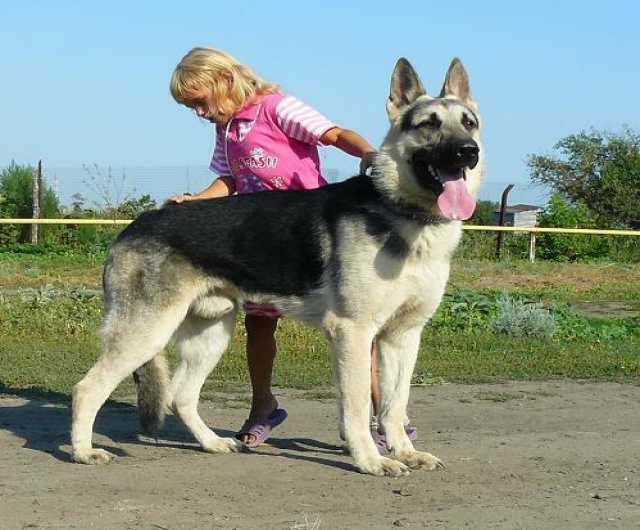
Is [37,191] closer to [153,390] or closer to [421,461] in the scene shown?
[153,390]

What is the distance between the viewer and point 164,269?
6270 millimetres

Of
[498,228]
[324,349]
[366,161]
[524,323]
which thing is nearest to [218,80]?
[366,161]

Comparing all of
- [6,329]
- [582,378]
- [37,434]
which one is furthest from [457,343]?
[37,434]

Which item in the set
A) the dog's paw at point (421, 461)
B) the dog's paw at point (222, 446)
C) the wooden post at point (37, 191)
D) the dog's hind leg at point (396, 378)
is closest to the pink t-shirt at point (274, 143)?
the dog's hind leg at point (396, 378)

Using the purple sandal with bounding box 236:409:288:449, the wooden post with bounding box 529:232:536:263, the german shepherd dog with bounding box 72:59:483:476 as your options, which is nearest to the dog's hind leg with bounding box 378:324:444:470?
the german shepherd dog with bounding box 72:59:483:476

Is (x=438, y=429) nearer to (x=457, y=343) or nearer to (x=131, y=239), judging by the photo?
(x=131, y=239)

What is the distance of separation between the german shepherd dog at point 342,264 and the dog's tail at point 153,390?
1 centimetres

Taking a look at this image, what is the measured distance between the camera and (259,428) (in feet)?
22.5

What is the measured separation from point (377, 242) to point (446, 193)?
46 centimetres

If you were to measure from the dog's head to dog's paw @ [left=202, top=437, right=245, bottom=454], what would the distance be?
6.06 ft

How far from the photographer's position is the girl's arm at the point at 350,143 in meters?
6.36

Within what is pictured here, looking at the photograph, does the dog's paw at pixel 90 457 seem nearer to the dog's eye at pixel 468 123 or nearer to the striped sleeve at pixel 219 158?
the striped sleeve at pixel 219 158

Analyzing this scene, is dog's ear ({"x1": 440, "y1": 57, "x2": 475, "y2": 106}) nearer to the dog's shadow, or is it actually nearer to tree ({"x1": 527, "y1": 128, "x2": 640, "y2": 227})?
the dog's shadow

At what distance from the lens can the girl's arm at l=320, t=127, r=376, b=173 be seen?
20.9 feet
